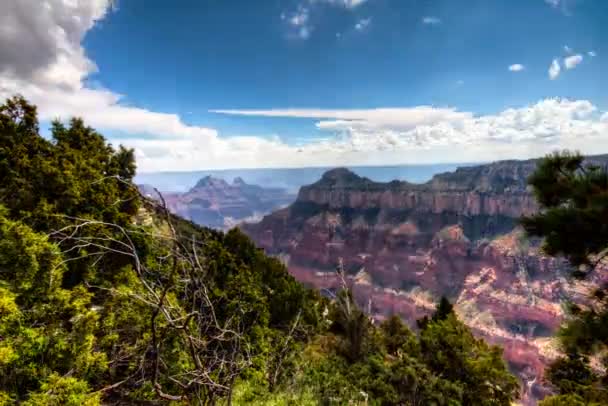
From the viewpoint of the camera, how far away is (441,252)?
130750 mm

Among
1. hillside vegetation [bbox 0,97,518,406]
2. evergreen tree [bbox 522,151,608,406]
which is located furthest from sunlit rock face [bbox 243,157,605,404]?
evergreen tree [bbox 522,151,608,406]

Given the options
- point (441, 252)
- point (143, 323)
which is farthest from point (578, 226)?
point (441, 252)

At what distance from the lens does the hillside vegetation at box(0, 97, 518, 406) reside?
3.30 metres

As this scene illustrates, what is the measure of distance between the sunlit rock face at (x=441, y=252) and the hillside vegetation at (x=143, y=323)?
70.7 m

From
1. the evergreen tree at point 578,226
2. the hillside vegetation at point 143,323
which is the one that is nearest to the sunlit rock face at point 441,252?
the hillside vegetation at point 143,323

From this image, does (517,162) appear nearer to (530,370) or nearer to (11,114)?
(530,370)

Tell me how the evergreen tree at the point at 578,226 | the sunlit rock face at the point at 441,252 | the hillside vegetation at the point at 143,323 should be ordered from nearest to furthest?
the hillside vegetation at the point at 143,323
the evergreen tree at the point at 578,226
the sunlit rock face at the point at 441,252

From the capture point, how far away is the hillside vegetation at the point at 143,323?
3301 mm

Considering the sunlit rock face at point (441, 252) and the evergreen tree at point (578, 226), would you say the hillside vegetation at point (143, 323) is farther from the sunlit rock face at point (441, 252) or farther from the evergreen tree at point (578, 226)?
the sunlit rock face at point (441, 252)

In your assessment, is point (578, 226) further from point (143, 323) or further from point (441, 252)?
point (441, 252)

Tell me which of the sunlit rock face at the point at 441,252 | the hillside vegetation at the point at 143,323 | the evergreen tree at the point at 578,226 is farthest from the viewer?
the sunlit rock face at the point at 441,252

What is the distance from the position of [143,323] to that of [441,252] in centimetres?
13311

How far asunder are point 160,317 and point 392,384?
35.2ft

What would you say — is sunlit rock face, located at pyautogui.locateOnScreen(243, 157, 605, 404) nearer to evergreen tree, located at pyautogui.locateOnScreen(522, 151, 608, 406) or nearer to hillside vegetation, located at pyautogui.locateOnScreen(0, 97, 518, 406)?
hillside vegetation, located at pyautogui.locateOnScreen(0, 97, 518, 406)
